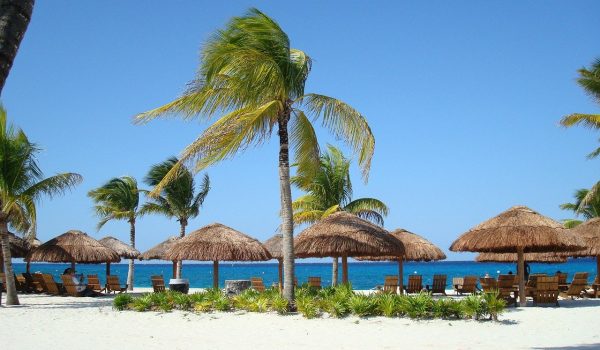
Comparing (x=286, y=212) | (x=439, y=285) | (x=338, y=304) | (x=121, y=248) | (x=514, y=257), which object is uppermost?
(x=286, y=212)

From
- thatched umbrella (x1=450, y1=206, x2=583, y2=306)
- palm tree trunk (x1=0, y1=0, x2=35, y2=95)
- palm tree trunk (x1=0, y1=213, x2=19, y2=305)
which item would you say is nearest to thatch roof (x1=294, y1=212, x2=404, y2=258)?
thatched umbrella (x1=450, y1=206, x2=583, y2=306)

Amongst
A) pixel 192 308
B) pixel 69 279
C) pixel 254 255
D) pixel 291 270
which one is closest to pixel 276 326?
pixel 291 270

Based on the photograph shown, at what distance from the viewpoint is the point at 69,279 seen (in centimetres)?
2131

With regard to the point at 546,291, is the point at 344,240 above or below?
above

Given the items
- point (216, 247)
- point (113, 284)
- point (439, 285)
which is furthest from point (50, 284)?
point (439, 285)

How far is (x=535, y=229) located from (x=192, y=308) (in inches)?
325

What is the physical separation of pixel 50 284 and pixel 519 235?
15.4 m

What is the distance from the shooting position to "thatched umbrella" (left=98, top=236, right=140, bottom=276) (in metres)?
26.5

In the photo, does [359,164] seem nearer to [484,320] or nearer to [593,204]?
[484,320]

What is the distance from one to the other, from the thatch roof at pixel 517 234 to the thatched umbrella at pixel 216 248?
5847 mm

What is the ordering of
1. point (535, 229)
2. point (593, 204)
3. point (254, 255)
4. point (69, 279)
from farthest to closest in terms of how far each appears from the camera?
point (593, 204)
point (69, 279)
point (254, 255)
point (535, 229)

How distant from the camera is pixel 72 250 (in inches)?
899

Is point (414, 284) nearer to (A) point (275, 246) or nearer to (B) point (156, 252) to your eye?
(A) point (275, 246)

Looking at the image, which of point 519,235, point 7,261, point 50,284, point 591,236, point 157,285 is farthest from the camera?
point 50,284
